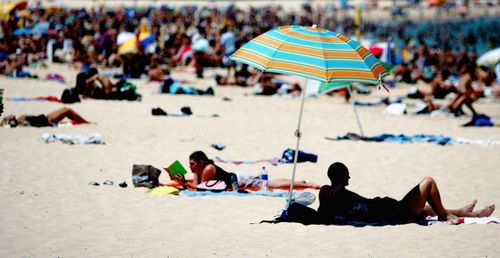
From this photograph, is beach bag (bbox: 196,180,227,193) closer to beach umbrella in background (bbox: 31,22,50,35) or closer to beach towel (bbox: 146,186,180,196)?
beach towel (bbox: 146,186,180,196)

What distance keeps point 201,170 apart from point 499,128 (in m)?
7.66

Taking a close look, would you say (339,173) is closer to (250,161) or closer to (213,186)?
(213,186)

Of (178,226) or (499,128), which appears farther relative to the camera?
(499,128)

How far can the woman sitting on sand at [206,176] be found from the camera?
27.0ft

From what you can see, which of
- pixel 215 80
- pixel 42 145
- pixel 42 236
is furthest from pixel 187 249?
pixel 215 80

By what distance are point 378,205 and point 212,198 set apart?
5.58 feet

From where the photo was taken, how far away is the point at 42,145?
35.1 ft

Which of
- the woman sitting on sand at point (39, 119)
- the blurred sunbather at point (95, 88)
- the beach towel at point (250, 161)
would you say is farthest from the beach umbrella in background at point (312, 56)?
the blurred sunbather at point (95, 88)

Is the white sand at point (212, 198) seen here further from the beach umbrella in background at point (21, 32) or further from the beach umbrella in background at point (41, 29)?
the beach umbrella in background at point (41, 29)

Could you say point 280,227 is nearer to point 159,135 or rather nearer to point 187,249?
point 187,249

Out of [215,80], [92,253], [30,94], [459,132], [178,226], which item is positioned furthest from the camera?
[215,80]

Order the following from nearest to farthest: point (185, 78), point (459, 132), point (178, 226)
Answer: point (178, 226), point (459, 132), point (185, 78)

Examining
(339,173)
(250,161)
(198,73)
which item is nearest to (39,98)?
(250,161)

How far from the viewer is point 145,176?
852 centimetres
